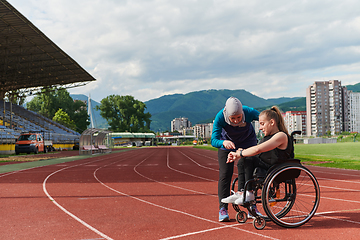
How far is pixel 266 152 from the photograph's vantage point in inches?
153

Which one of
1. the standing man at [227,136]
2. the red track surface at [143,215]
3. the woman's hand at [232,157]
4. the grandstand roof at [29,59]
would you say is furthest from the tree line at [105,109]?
the woman's hand at [232,157]

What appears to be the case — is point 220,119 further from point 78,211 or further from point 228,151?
point 78,211

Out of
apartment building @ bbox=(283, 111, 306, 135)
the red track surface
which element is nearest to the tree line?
the red track surface

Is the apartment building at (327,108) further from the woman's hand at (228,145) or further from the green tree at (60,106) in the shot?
the woman's hand at (228,145)

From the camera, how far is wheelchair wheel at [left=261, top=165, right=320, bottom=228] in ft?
12.1

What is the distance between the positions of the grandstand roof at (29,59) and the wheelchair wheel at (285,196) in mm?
22572

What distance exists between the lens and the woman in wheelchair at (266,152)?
3.75 meters

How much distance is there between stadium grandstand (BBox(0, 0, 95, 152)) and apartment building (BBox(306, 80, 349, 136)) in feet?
456

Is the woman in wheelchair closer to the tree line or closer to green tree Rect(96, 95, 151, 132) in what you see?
the tree line

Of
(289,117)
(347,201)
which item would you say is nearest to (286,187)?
(347,201)

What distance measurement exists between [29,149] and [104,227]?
1046 inches

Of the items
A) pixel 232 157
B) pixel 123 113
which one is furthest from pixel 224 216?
pixel 123 113

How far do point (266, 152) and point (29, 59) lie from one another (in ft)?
114

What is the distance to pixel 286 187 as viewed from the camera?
3.99 metres
